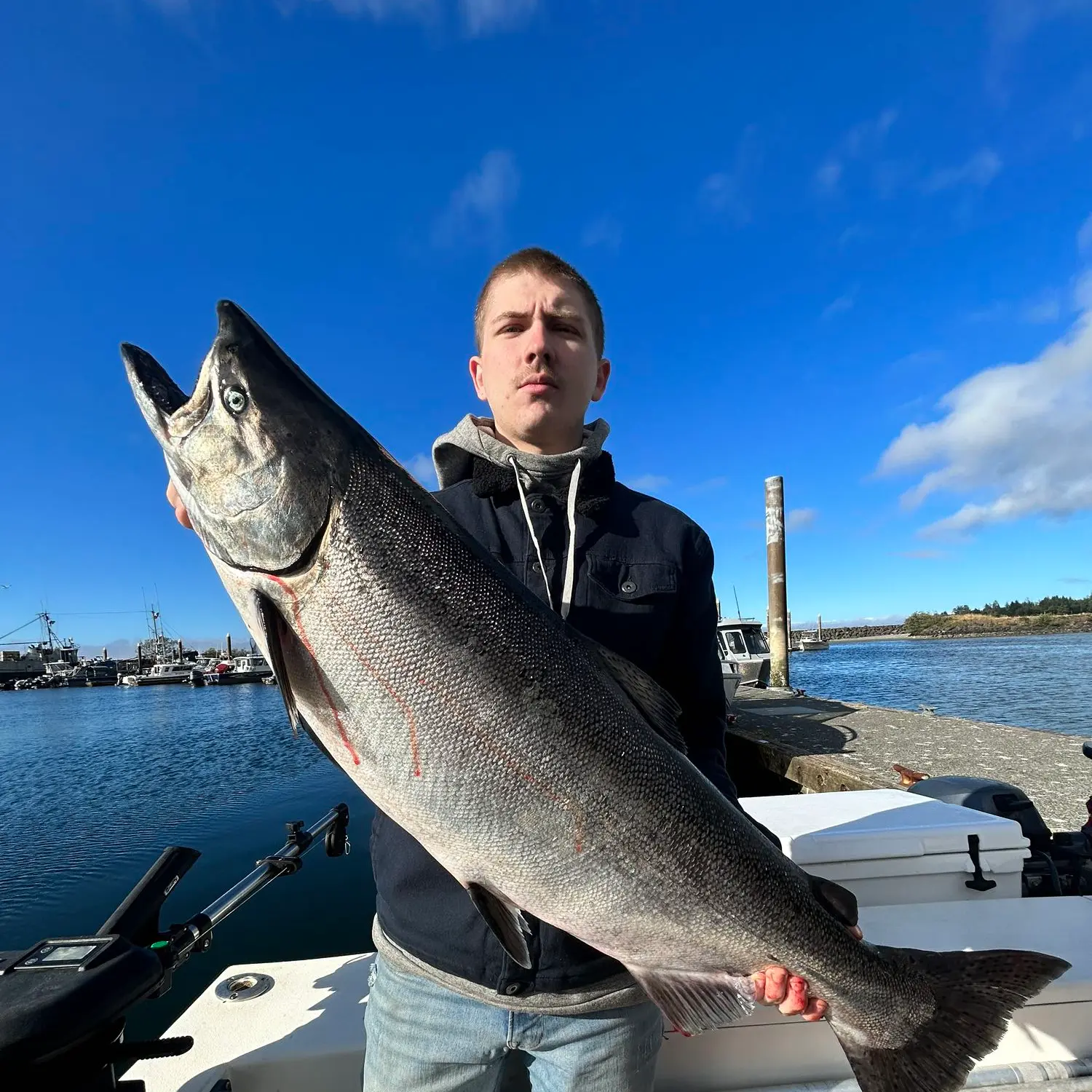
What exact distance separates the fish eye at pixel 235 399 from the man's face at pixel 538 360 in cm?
85

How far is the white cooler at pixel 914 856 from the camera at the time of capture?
3.17m

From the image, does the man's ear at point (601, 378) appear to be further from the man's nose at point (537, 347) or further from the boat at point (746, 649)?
the boat at point (746, 649)

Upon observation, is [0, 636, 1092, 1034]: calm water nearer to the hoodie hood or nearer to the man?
the man

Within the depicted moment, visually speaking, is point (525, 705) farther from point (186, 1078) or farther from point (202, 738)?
point (202, 738)

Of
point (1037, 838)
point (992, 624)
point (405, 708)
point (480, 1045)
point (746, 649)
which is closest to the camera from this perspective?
point (405, 708)

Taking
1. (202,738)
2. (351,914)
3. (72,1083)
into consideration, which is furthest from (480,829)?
(202,738)

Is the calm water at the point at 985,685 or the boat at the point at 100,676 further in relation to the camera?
the boat at the point at 100,676

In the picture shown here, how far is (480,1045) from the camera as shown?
1.82 meters

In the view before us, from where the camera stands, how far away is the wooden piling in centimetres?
2066

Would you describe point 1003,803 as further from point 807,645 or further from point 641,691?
point 807,645

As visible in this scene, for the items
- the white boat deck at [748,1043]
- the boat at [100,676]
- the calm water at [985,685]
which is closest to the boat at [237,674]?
the boat at [100,676]

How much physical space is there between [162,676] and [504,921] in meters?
91.0

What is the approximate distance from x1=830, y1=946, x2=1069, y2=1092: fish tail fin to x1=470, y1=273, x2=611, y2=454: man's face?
6.58ft

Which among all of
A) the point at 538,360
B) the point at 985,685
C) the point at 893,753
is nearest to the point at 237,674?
the point at 985,685
